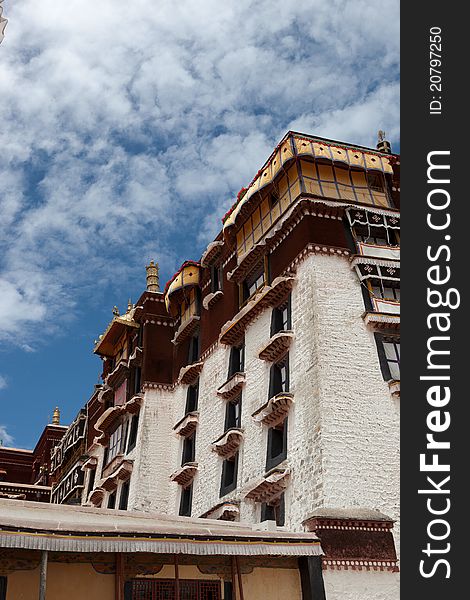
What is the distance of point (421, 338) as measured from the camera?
10.4m

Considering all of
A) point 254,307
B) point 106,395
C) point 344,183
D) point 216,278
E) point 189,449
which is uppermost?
point 344,183

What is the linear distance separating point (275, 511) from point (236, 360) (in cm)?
676

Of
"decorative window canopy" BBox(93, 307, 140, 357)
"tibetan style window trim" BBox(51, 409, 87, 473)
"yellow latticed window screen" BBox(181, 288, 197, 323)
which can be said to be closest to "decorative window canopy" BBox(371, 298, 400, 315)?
"yellow latticed window screen" BBox(181, 288, 197, 323)

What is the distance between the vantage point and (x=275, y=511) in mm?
20375

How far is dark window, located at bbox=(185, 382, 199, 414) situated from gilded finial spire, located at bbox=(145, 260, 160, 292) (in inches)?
284

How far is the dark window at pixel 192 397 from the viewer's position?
94.4 ft

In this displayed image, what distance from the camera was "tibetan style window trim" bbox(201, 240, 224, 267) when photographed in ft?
96.1

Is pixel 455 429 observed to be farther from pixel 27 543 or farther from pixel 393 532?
pixel 393 532

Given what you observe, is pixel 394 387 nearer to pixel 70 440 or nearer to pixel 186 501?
pixel 186 501

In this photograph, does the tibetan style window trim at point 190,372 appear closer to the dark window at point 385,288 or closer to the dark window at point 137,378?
the dark window at point 137,378

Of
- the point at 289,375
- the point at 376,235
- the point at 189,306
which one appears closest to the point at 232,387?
the point at 289,375

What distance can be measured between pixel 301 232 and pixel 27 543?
44.1 feet

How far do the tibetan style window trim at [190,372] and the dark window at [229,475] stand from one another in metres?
5.05

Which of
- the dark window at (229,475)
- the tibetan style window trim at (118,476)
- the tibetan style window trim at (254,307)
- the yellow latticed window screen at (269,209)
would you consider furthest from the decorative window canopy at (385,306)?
the tibetan style window trim at (118,476)
